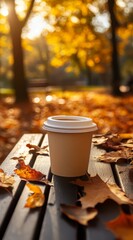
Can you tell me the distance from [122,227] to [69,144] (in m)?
0.55

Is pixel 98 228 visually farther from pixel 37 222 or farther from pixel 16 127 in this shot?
pixel 16 127

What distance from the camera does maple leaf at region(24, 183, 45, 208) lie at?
4.55 feet

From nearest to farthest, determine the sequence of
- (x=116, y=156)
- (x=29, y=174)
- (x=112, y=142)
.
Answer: (x=29, y=174) → (x=116, y=156) → (x=112, y=142)

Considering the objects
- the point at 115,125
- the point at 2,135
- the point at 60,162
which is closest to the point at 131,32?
the point at 115,125

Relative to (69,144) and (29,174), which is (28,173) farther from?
(69,144)

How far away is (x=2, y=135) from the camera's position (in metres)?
6.30

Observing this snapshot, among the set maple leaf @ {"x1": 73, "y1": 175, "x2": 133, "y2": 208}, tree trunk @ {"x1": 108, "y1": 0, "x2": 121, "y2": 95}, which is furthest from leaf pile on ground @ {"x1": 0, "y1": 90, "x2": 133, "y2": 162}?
maple leaf @ {"x1": 73, "y1": 175, "x2": 133, "y2": 208}

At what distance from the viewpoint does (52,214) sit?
1.32 meters

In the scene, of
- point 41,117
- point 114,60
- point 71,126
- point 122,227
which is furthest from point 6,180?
point 114,60

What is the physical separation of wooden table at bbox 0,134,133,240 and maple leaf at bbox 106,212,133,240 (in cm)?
3

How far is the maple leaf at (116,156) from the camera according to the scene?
202 centimetres

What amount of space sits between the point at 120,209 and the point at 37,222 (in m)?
0.30

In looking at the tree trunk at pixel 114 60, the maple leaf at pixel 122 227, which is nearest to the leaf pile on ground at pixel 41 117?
the tree trunk at pixel 114 60

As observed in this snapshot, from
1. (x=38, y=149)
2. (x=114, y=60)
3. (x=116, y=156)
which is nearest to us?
(x=116, y=156)
